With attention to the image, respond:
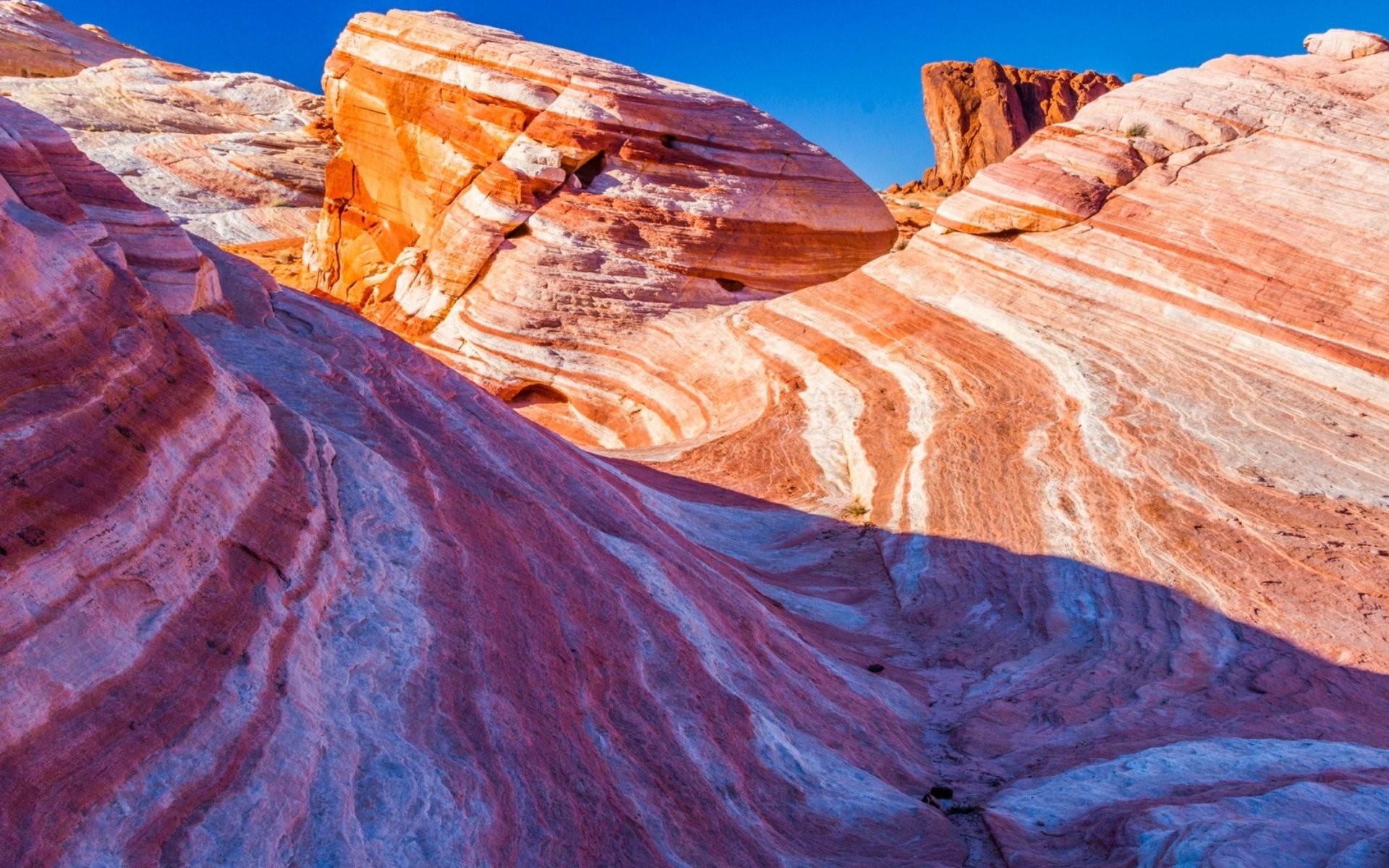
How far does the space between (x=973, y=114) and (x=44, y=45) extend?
4546 centimetres

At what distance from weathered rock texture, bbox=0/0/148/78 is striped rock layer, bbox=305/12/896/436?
30.1 meters

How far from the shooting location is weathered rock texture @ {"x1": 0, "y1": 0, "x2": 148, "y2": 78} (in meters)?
47.6

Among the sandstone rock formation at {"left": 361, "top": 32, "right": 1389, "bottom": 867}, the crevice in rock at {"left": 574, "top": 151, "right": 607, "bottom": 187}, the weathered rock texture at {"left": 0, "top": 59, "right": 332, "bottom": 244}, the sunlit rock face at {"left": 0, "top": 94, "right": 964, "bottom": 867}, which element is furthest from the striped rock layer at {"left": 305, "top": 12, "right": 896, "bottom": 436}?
the sunlit rock face at {"left": 0, "top": 94, "right": 964, "bottom": 867}

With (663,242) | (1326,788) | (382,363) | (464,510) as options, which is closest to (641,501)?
(382,363)

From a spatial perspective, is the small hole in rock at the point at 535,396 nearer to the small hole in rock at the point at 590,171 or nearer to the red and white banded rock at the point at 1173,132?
the small hole in rock at the point at 590,171

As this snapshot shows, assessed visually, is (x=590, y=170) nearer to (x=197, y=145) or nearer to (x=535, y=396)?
(x=535, y=396)

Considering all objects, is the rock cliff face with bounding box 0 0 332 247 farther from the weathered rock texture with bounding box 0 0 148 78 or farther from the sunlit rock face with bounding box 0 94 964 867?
the sunlit rock face with bounding box 0 94 964 867

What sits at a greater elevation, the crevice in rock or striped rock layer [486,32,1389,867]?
the crevice in rock

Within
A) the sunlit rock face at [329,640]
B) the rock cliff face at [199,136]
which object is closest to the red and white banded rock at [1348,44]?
the sunlit rock face at [329,640]

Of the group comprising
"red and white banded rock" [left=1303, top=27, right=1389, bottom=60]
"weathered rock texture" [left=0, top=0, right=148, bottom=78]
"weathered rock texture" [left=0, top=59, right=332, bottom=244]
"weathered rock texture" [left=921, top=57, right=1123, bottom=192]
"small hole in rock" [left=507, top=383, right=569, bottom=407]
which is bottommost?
"small hole in rock" [left=507, top=383, right=569, bottom=407]

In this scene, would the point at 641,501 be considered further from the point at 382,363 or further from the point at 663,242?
the point at 663,242

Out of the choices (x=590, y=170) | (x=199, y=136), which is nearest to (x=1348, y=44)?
(x=590, y=170)

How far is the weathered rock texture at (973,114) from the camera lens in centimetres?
5534

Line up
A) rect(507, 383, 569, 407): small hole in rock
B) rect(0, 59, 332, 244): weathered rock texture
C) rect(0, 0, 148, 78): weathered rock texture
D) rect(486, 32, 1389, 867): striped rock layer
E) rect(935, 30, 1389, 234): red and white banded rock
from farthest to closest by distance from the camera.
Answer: rect(0, 0, 148, 78): weathered rock texture < rect(0, 59, 332, 244): weathered rock texture < rect(507, 383, 569, 407): small hole in rock < rect(935, 30, 1389, 234): red and white banded rock < rect(486, 32, 1389, 867): striped rock layer
